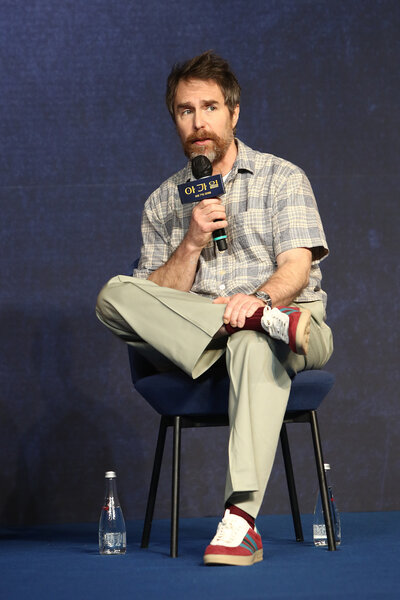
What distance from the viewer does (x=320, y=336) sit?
2.05m

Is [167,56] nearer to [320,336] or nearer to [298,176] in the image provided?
[298,176]

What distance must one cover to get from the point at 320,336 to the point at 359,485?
47.2 inches

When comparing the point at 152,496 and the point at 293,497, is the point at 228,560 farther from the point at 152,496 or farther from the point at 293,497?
the point at 293,497

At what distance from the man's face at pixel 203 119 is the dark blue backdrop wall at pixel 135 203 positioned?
2.36 feet

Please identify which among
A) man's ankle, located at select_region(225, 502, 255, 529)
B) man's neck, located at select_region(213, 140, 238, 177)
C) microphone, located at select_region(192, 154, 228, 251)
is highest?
man's neck, located at select_region(213, 140, 238, 177)

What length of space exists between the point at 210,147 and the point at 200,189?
0.79 ft

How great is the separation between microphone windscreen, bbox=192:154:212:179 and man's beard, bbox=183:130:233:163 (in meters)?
0.09

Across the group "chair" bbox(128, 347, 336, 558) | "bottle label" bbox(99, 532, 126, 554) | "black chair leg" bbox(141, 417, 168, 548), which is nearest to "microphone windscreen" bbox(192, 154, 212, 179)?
"chair" bbox(128, 347, 336, 558)

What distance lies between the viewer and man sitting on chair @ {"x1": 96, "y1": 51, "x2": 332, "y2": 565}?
178 cm

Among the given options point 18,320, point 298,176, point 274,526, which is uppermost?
point 298,176

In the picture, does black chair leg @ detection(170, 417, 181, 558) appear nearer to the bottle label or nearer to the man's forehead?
the bottle label

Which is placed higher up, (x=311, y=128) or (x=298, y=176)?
(x=311, y=128)

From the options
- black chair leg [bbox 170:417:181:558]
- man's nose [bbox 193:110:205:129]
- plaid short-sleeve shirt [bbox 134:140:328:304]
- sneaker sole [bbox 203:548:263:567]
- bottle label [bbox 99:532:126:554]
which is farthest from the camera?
man's nose [bbox 193:110:205:129]

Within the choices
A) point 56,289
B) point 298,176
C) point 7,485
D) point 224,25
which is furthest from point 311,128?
point 7,485
